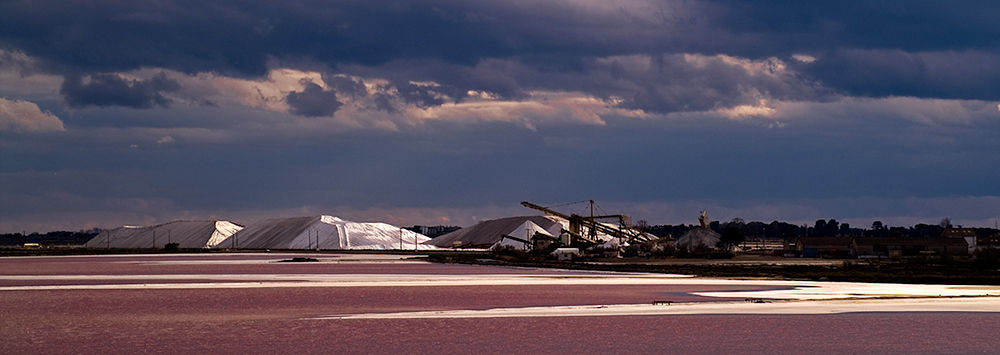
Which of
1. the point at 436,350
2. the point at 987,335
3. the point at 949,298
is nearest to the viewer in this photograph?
the point at 436,350

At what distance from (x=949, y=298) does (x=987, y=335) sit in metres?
14.2

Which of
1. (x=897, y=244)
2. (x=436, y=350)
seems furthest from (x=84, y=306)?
(x=897, y=244)

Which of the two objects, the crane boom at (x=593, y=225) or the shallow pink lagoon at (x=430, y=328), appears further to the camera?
the crane boom at (x=593, y=225)

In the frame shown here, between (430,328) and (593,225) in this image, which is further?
(593,225)

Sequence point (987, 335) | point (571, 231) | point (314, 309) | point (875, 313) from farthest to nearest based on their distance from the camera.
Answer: point (571, 231) → point (314, 309) → point (875, 313) → point (987, 335)

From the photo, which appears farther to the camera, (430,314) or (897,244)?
(897,244)

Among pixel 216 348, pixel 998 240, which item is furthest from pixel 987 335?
pixel 998 240

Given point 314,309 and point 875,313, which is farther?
point 314,309

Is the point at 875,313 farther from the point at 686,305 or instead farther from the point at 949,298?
the point at 949,298

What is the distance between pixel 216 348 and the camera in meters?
21.6

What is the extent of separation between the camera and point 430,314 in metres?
30.0

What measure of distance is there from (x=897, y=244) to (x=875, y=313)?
99.6 metres

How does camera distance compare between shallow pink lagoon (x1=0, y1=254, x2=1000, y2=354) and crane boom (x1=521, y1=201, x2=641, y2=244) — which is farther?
crane boom (x1=521, y1=201, x2=641, y2=244)

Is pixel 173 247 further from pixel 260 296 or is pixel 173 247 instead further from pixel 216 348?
pixel 216 348
